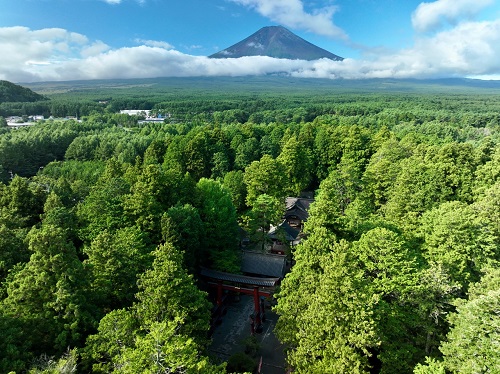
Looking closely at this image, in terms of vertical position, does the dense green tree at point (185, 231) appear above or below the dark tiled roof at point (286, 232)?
above

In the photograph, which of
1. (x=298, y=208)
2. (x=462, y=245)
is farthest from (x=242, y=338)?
(x=298, y=208)

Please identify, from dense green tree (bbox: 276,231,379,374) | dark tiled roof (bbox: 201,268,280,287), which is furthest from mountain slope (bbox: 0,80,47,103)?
dense green tree (bbox: 276,231,379,374)

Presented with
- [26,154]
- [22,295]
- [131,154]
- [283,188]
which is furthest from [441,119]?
[22,295]

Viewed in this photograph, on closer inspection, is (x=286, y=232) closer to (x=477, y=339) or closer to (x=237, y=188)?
(x=237, y=188)

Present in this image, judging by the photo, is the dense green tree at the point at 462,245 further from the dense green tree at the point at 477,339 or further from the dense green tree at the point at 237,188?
the dense green tree at the point at 237,188

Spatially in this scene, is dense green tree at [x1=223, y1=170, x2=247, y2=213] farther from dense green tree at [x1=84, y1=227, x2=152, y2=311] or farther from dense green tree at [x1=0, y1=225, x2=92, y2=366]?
dense green tree at [x1=0, y1=225, x2=92, y2=366]

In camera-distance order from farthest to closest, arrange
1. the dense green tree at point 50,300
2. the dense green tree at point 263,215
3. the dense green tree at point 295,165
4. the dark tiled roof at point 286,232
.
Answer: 1. the dense green tree at point 295,165
2. the dark tiled roof at point 286,232
3. the dense green tree at point 263,215
4. the dense green tree at point 50,300

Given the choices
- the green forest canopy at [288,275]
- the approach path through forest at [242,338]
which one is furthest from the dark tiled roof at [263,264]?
the approach path through forest at [242,338]

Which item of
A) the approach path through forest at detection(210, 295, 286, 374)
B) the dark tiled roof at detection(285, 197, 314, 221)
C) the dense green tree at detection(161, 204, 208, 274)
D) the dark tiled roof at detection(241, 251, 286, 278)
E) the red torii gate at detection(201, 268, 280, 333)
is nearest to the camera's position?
the approach path through forest at detection(210, 295, 286, 374)
